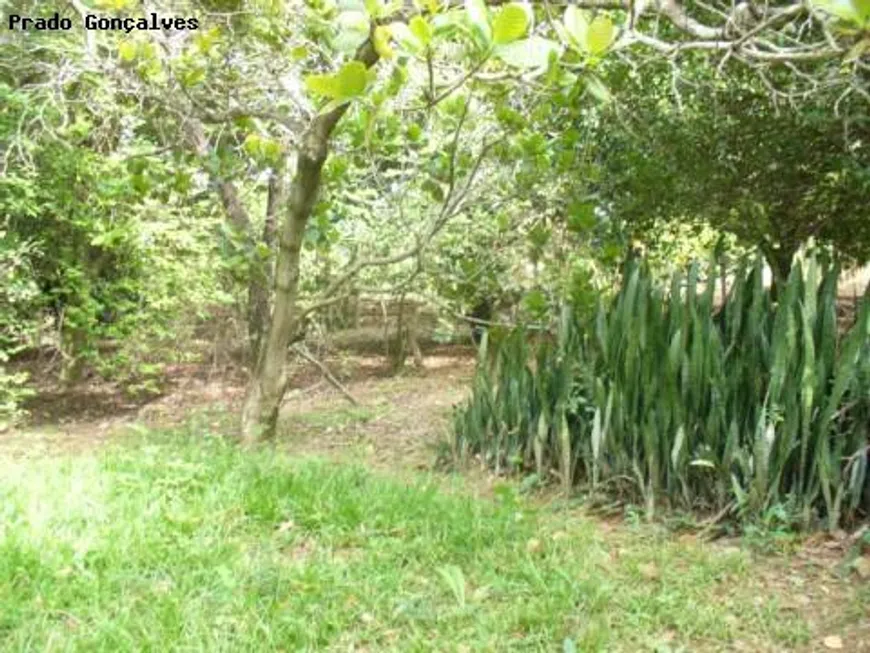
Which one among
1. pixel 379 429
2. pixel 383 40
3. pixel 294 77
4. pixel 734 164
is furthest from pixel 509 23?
pixel 734 164

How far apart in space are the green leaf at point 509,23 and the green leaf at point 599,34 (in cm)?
27

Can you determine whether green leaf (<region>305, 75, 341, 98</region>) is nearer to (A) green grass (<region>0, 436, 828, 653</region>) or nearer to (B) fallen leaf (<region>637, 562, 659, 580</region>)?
(A) green grass (<region>0, 436, 828, 653</region>)

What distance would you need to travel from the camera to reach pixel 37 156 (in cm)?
750

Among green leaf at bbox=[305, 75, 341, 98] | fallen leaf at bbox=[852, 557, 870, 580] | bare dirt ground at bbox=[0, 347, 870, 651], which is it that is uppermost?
green leaf at bbox=[305, 75, 341, 98]

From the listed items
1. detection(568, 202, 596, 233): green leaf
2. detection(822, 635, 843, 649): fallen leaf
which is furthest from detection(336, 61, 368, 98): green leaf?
detection(568, 202, 596, 233): green leaf

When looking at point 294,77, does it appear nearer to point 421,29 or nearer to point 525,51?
point 421,29

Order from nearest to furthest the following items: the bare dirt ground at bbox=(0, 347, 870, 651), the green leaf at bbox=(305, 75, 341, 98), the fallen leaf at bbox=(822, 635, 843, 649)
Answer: the green leaf at bbox=(305, 75, 341, 98)
the fallen leaf at bbox=(822, 635, 843, 649)
the bare dirt ground at bbox=(0, 347, 870, 651)

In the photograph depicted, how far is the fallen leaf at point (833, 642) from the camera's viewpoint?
89.0 inches

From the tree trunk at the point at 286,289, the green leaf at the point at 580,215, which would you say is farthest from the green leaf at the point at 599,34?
the green leaf at the point at 580,215

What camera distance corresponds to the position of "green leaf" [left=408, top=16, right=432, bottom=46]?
1.84 metres

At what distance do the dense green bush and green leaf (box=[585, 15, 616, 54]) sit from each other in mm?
1603

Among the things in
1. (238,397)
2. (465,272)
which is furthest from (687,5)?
(238,397)

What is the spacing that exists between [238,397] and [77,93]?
4.27 m

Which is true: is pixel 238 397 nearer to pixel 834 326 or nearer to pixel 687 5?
pixel 687 5
